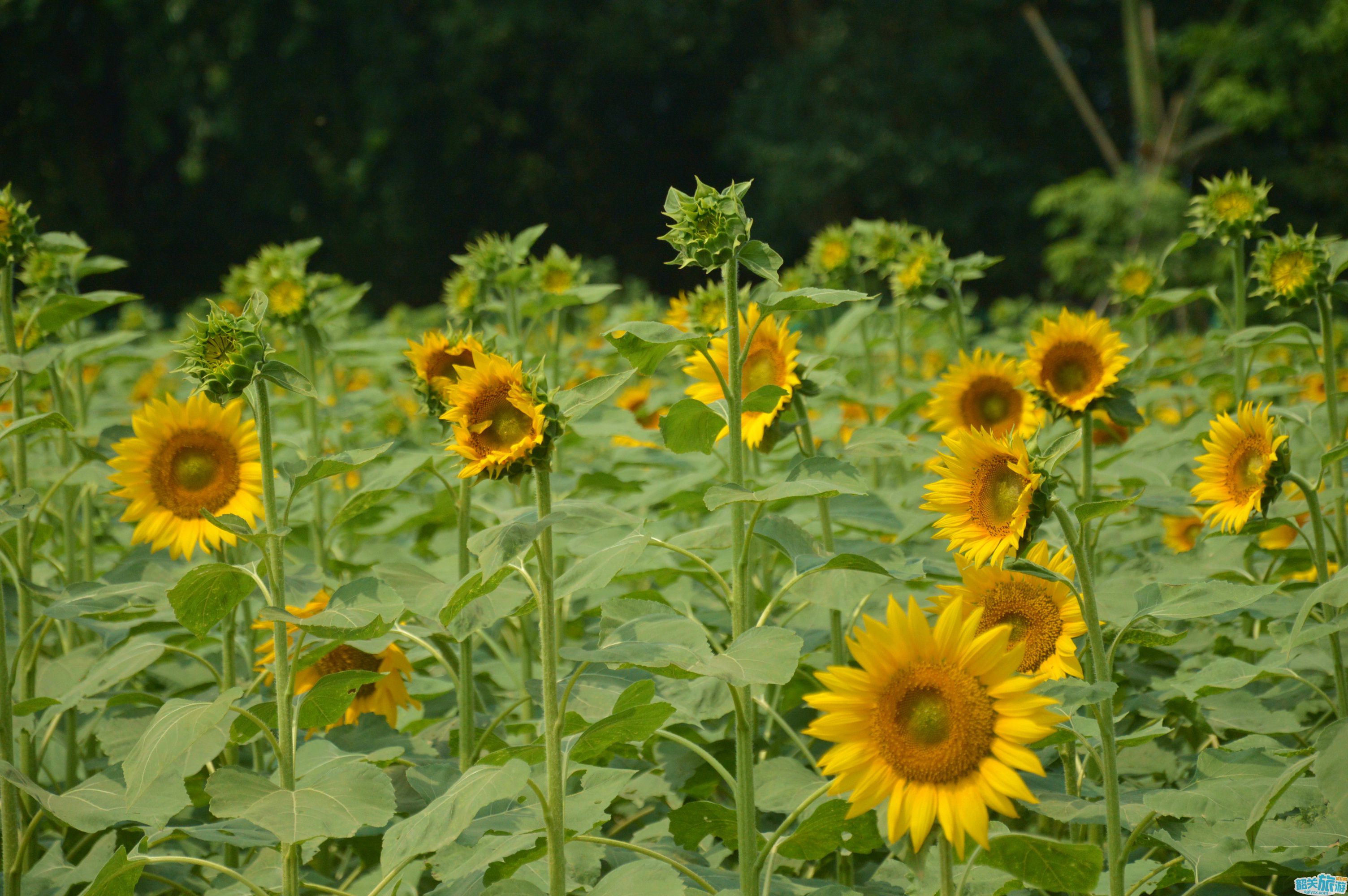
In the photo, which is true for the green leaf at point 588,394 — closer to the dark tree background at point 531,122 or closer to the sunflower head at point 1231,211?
the sunflower head at point 1231,211

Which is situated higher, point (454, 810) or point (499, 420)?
point (499, 420)

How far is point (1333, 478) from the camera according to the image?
1.69 meters

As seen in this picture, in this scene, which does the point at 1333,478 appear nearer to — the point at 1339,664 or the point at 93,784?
the point at 1339,664

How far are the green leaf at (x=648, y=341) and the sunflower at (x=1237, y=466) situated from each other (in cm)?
72

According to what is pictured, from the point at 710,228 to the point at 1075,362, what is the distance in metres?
0.82

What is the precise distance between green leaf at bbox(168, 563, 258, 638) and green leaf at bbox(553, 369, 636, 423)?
398 mm

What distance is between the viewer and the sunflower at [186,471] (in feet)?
5.45

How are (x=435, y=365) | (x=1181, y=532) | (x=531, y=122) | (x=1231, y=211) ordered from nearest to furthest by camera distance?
(x=435, y=365) < (x=1231, y=211) < (x=1181, y=532) < (x=531, y=122)

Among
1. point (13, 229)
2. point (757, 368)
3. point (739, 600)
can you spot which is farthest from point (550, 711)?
point (13, 229)

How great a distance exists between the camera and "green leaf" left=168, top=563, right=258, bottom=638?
1.21 metres

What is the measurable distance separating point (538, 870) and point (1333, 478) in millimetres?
1281

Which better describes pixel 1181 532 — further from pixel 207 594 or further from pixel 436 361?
pixel 207 594

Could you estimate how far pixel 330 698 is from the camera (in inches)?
51.9

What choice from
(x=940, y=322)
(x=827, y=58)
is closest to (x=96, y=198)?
(x=827, y=58)
